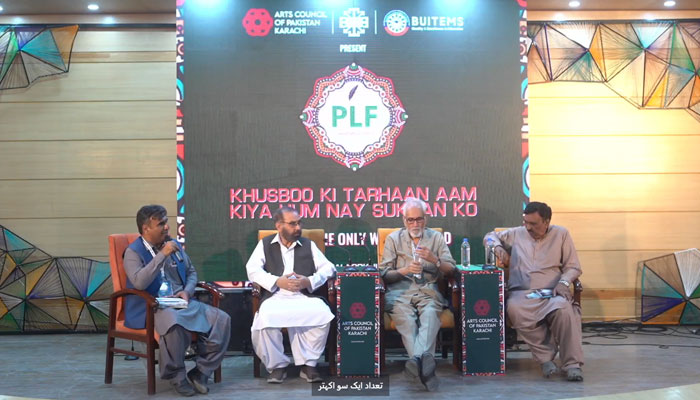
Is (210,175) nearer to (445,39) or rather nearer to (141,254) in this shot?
(141,254)

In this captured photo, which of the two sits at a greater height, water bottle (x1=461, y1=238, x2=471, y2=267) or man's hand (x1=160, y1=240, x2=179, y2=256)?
man's hand (x1=160, y1=240, x2=179, y2=256)

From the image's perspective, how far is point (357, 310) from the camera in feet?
14.7

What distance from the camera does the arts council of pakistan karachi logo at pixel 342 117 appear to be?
5.54 m

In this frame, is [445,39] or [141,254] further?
[445,39]

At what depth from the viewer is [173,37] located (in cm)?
646

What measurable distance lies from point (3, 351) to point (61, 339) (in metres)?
0.58

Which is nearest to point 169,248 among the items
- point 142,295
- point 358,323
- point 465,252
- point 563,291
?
point 142,295

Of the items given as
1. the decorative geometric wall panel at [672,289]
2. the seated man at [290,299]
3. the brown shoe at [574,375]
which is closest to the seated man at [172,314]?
the seated man at [290,299]

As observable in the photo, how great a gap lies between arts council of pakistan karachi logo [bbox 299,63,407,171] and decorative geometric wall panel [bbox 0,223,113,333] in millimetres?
2399

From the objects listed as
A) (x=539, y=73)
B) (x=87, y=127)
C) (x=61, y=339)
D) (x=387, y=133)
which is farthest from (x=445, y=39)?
(x=61, y=339)

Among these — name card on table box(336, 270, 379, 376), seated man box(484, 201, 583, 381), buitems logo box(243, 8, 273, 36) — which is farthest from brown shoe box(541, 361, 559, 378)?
buitems logo box(243, 8, 273, 36)

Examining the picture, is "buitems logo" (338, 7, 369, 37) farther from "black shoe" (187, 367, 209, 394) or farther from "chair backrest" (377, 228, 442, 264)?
"black shoe" (187, 367, 209, 394)

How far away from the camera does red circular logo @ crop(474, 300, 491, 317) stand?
4.57 metres

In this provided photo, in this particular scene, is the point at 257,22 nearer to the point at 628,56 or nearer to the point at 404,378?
the point at 404,378
